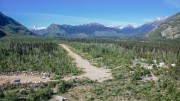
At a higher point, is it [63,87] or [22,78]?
[63,87]

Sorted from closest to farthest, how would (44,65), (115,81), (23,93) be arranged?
(23,93) → (115,81) → (44,65)

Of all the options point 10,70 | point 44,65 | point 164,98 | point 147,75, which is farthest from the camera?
point 44,65

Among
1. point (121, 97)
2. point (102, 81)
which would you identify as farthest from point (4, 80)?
point (121, 97)

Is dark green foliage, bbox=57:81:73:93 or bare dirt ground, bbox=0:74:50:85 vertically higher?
dark green foliage, bbox=57:81:73:93

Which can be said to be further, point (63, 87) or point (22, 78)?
point (22, 78)

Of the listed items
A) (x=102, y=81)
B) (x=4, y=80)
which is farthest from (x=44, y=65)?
(x=102, y=81)

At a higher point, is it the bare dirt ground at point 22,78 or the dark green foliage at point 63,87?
the dark green foliage at point 63,87

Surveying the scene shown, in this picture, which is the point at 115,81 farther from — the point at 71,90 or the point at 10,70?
the point at 10,70

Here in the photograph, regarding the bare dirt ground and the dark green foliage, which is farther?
the bare dirt ground

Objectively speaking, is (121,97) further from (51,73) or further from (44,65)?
(44,65)

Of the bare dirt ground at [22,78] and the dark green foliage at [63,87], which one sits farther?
the bare dirt ground at [22,78]

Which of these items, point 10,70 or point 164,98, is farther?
point 10,70
